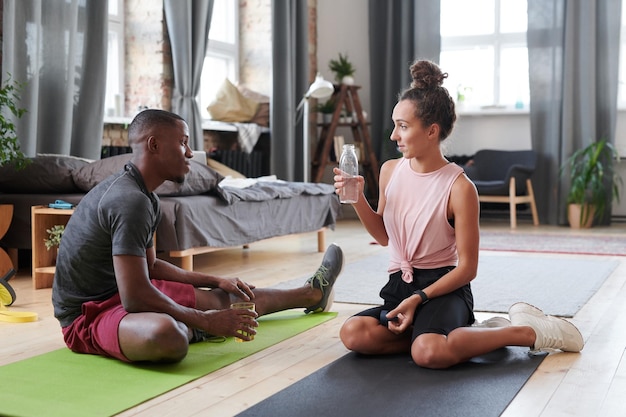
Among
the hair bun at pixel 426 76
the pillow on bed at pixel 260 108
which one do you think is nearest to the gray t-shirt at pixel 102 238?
the hair bun at pixel 426 76

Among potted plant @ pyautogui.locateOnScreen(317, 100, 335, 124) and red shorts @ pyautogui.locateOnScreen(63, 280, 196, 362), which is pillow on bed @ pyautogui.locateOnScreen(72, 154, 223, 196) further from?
potted plant @ pyautogui.locateOnScreen(317, 100, 335, 124)

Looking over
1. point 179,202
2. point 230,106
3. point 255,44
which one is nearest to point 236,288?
point 179,202

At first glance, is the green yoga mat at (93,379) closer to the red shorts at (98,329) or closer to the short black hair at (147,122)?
the red shorts at (98,329)

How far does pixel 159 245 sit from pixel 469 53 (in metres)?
5.33

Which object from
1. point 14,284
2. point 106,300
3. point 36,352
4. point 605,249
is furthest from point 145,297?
point 605,249

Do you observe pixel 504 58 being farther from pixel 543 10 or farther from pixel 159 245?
pixel 159 245

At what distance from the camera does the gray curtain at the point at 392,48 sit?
8.30m

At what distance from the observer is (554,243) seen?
593cm

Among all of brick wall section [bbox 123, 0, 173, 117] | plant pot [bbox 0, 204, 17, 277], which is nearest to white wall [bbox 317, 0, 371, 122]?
brick wall section [bbox 123, 0, 173, 117]

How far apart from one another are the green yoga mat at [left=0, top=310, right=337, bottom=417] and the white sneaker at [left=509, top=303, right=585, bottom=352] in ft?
2.55

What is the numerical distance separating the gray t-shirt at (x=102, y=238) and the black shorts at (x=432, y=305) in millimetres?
732

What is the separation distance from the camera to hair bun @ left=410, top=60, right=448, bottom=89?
2.37m

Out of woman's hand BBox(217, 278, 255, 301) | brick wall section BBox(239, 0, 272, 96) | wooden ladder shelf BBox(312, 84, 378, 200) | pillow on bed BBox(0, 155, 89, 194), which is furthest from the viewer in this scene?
wooden ladder shelf BBox(312, 84, 378, 200)

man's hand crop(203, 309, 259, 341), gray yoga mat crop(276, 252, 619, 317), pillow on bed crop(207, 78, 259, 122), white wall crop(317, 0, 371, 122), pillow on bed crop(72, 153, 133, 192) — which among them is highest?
white wall crop(317, 0, 371, 122)
